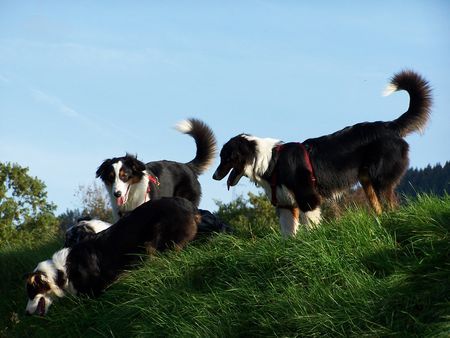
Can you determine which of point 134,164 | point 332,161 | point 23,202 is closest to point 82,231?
point 134,164

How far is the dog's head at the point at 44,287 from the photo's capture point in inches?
320

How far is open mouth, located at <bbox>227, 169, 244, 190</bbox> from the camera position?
9.13 metres

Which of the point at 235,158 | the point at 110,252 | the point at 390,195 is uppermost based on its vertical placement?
the point at 235,158

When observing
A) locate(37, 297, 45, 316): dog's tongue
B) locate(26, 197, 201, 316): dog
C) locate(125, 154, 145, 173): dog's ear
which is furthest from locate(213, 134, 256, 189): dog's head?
locate(37, 297, 45, 316): dog's tongue

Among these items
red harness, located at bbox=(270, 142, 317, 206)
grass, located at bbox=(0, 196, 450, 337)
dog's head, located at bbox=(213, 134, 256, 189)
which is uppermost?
dog's head, located at bbox=(213, 134, 256, 189)

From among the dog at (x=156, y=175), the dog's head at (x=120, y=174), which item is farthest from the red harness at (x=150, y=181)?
the dog's head at (x=120, y=174)

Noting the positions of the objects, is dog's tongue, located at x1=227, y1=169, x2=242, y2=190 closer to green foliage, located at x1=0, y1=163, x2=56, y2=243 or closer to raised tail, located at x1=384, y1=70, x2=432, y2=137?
raised tail, located at x1=384, y1=70, x2=432, y2=137

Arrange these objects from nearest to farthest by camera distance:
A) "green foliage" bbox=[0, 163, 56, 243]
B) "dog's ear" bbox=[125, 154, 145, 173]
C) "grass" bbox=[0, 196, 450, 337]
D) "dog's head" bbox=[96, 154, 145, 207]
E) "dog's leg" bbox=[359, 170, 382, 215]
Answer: "grass" bbox=[0, 196, 450, 337] → "dog's leg" bbox=[359, 170, 382, 215] → "dog's head" bbox=[96, 154, 145, 207] → "dog's ear" bbox=[125, 154, 145, 173] → "green foliage" bbox=[0, 163, 56, 243]

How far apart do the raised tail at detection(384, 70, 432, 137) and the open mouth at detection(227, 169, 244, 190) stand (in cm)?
201

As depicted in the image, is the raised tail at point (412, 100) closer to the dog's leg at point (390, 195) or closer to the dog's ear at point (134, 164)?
the dog's leg at point (390, 195)

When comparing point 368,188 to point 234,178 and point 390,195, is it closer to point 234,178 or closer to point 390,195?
point 390,195

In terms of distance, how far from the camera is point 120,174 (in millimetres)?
9875

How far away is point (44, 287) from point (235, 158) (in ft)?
9.15

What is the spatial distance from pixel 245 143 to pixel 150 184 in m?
1.93
